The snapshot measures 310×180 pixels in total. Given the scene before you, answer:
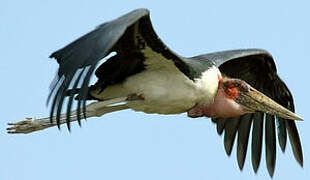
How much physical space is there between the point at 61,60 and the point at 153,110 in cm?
280

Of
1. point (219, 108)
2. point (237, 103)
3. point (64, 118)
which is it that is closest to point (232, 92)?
point (237, 103)

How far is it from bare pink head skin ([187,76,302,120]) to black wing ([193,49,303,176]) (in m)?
0.80

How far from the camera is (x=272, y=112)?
1609 centimetres

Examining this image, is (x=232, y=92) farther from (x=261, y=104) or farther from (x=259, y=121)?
(x=259, y=121)

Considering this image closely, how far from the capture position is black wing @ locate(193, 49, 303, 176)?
669 inches

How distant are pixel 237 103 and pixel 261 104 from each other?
41 centimetres

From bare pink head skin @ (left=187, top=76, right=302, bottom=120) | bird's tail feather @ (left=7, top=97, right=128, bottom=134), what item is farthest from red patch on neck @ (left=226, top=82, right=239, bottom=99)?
bird's tail feather @ (left=7, top=97, right=128, bottom=134)

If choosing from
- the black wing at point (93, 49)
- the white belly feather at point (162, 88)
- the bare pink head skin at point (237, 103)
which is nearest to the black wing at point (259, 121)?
the bare pink head skin at point (237, 103)

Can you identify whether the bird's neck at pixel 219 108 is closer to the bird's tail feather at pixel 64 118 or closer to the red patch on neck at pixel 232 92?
the red patch on neck at pixel 232 92

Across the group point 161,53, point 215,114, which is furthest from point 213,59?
point 161,53

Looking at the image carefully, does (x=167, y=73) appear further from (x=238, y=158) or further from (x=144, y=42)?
(x=238, y=158)

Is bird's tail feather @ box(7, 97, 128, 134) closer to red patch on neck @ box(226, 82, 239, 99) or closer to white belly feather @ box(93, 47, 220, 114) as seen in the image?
white belly feather @ box(93, 47, 220, 114)

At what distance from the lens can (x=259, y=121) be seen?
17.3 m

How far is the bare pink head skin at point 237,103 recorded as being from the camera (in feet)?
50.3
